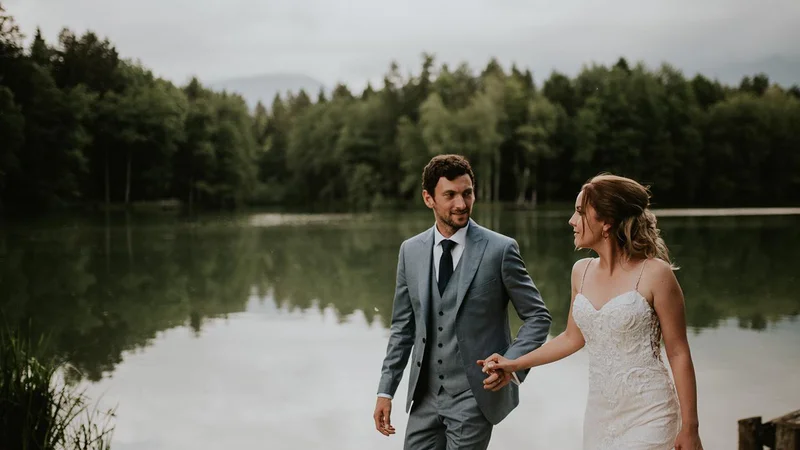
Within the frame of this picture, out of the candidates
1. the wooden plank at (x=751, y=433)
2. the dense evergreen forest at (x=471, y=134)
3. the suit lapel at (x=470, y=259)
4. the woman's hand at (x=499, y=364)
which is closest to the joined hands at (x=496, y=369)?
the woman's hand at (x=499, y=364)

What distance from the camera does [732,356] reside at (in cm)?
997

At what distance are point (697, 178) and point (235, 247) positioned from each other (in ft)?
164

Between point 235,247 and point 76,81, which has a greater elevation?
point 76,81

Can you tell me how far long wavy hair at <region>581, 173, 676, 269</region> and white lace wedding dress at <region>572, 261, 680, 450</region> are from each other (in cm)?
12

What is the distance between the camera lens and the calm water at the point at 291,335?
25.4 feet

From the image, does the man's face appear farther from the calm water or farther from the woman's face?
the calm water

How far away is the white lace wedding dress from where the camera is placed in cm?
271

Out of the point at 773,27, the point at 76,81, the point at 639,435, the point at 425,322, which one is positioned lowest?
the point at 639,435

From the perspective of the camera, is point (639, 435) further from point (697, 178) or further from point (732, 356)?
point (697, 178)

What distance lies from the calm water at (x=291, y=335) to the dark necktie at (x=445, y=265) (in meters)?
3.97

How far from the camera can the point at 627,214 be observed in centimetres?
274

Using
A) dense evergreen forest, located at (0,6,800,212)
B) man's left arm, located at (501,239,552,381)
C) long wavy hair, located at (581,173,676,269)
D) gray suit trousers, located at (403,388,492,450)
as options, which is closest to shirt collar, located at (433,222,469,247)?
man's left arm, located at (501,239,552,381)

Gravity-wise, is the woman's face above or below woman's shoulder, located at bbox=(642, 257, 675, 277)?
above

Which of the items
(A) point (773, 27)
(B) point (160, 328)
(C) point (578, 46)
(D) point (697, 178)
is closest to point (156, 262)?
(B) point (160, 328)
